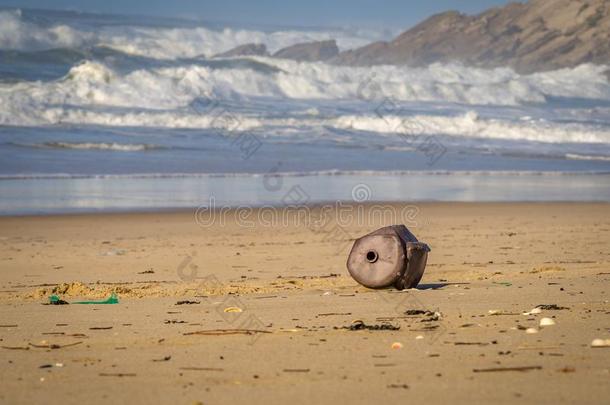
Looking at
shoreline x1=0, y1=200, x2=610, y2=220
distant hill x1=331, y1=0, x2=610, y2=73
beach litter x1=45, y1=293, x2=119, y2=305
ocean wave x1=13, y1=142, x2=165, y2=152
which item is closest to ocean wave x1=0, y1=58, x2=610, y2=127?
ocean wave x1=13, y1=142, x2=165, y2=152

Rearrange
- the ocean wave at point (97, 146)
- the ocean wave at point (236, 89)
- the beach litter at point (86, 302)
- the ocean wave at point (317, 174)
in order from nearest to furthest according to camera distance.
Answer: the beach litter at point (86, 302) → the ocean wave at point (317, 174) → the ocean wave at point (97, 146) → the ocean wave at point (236, 89)

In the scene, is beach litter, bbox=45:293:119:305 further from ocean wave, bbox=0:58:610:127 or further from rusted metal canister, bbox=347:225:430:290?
ocean wave, bbox=0:58:610:127

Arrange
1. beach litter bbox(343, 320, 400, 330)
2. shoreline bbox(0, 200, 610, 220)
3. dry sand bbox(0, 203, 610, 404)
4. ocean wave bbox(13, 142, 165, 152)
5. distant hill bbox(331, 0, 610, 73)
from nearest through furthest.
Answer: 1. dry sand bbox(0, 203, 610, 404)
2. beach litter bbox(343, 320, 400, 330)
3. shoreline bbox(0, 200, 610, 220)
4. ocean wave bbox(13, 142, 165, 152)
5. distant hill bbox(331, 0, 610, 73)

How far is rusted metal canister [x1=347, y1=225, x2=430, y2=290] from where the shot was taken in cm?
691

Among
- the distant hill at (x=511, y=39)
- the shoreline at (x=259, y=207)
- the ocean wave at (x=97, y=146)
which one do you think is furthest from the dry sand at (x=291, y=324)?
the distant hill at (x=511, y=39)

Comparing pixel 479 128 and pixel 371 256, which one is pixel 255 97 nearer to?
pixel 479 128

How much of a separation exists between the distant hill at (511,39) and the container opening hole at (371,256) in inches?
2945

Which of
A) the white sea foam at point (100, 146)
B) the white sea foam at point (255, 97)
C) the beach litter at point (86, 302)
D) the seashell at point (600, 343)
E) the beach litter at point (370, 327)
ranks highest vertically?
the white sea foam at point (255, 97)

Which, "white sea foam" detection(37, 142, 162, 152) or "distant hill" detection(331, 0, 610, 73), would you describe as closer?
"white sea foam" detection(37, 142, 162, 152)

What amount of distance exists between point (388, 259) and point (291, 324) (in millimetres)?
1437

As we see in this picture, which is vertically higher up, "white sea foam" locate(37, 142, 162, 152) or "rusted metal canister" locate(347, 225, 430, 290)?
"white sea foam" locate(37, 142, 162, 152)

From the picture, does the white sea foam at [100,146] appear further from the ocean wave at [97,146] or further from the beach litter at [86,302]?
the beach litter at [86,302]

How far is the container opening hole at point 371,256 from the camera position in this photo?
6988 millimetres

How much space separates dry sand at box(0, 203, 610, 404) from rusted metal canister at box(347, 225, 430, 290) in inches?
4.2
